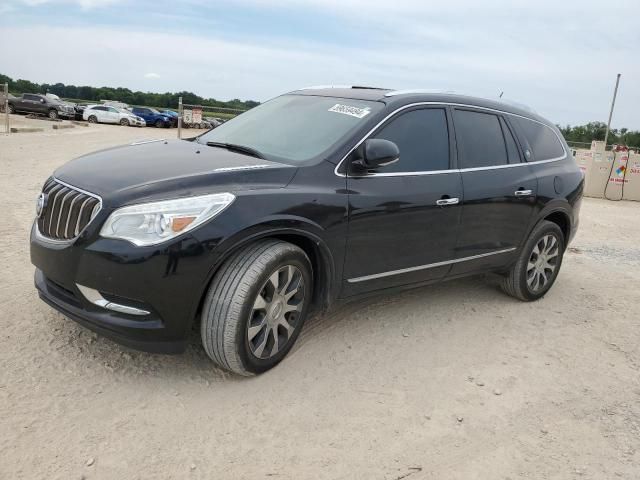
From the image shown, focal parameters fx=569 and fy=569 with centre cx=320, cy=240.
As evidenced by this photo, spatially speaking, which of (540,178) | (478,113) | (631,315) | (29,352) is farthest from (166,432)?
(631,315)

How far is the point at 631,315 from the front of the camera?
5309 mm

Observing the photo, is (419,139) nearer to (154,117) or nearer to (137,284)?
(137,284)

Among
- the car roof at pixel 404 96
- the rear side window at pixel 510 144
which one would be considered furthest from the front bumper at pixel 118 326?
the rear side window at pixel 510 144

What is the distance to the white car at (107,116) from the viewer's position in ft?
129

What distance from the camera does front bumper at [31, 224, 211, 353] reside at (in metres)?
2.90

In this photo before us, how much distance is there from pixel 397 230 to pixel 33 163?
1017 cm

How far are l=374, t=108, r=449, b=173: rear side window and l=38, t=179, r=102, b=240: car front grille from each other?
189 centimetres

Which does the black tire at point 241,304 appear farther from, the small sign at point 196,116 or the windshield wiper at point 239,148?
the small sign at point 196,116

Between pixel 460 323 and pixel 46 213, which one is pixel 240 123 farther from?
pixel 460 323

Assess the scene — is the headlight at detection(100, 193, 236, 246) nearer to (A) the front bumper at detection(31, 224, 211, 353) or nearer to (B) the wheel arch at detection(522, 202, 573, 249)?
(A) the front bumper at detection(31, 224, 211, 353)

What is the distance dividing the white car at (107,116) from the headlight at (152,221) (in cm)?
3962

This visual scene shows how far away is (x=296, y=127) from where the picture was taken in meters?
4.12

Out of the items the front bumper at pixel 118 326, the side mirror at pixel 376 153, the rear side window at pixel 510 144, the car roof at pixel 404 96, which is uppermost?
the car roof at pixel 404 96

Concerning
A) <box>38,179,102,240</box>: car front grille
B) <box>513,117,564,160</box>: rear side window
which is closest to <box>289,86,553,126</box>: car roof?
<box>513,117,564,160</box>: rear side window
